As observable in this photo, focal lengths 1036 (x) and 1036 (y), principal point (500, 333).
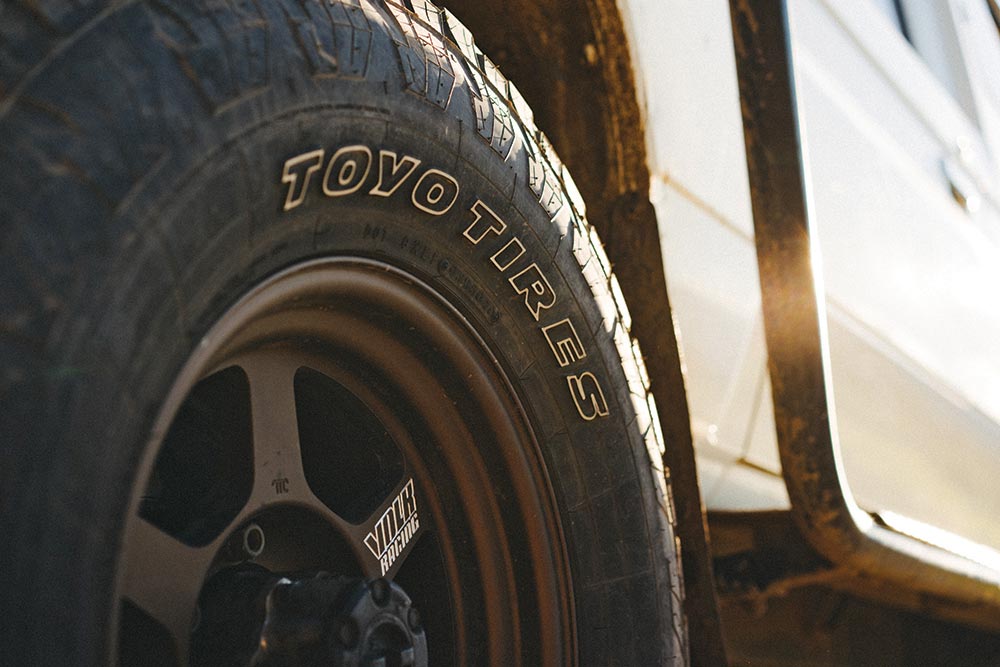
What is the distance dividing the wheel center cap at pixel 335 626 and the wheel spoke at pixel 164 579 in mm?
75

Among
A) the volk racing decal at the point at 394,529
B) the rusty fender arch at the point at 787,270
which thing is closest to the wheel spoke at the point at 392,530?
the volk racing decal at the point at 394,529

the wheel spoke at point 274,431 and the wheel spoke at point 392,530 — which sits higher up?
the wheel spoke at point 274,431

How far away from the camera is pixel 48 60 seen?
741 mm

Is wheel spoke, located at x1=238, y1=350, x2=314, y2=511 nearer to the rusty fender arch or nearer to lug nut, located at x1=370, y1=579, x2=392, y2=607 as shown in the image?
lug nut, located at x1=370, y1=579, x2=392, y2=607

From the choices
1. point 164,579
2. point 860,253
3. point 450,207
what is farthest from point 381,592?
point 860,253

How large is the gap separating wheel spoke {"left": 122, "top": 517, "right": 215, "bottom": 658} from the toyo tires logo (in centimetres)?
34

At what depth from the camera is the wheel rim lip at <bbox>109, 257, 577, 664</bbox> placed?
0.78 metres

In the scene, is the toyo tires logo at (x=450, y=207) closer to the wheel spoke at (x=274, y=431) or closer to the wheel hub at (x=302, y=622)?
the wheel spoke at (x=274, y=431)

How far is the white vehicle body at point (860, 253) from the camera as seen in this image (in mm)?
1712

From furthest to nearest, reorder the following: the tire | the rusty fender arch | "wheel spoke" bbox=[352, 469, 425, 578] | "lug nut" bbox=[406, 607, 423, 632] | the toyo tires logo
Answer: the rusty fender arch, "wheel spoke" bbox=[352, 469, 425, 578], "lug nut" bbox=[406, 607, 423, 632], the toyo tires logo, the tire

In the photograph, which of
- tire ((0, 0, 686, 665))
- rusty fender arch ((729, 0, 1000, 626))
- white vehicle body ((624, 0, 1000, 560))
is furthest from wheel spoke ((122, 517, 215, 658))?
rusty fender arch ((729, 0, 1000, 626))

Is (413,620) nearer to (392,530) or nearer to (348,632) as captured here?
(348,632)

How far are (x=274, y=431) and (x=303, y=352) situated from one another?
102 millimetres

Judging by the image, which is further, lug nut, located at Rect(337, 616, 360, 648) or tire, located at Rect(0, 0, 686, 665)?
lug nut, located at Rect(337, 616, 360, 648)
